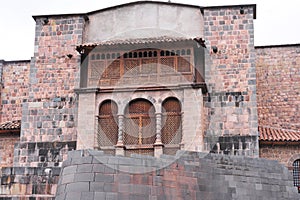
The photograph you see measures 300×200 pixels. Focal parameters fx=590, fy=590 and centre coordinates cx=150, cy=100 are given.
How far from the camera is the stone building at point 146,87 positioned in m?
27.0

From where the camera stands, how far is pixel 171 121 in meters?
27.1

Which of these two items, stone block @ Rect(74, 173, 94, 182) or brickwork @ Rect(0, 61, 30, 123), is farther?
brickwork @ Rect(0, 61, 30, 123)

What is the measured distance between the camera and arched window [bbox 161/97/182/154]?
26.7 metres

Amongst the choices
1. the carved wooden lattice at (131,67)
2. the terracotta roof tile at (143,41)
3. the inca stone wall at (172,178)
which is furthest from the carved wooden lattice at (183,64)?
the inca stone wall at (172,178)

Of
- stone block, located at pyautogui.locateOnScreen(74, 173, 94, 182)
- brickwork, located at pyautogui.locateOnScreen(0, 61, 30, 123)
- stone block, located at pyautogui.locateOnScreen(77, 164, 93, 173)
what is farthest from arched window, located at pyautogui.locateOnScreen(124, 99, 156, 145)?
stone block, located at pyautogui.locateOnScreen(74, 173, 94, 182)

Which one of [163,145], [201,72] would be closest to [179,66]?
[201,72]

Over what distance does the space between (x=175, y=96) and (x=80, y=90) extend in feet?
15.0

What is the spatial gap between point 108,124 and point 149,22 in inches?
221

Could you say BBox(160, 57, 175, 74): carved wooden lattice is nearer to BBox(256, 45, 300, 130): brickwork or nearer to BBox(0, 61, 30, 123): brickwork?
BBox(256, 45, 300, 130): brickwork

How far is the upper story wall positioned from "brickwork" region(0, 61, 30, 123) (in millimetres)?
6560

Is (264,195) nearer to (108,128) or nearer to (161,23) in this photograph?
(108,128)

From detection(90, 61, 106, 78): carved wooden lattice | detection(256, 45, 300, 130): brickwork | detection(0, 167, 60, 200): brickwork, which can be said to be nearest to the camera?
detection(0, 167, 60, 200): brickwork

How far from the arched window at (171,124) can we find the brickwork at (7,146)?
873 cm

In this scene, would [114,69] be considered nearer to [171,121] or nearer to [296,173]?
[171,121]
